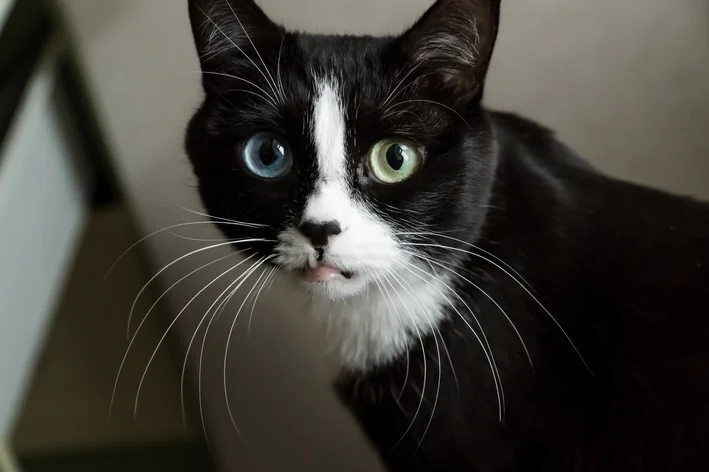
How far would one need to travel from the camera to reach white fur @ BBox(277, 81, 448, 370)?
0.55 m

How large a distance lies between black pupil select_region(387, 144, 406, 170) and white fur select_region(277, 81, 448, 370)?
38mm

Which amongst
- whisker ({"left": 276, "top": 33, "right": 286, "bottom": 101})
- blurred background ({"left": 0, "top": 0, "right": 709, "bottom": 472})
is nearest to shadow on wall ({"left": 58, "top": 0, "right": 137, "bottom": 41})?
blurred background ({"left": 0, "top": 0, "right": 709, "bottom": 472})

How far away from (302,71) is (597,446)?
1.37ft

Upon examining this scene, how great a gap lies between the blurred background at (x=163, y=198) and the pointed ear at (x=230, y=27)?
39 millimetres

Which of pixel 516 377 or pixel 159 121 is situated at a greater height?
pixel 159 121

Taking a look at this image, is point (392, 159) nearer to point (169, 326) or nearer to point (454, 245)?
point (454, 245)

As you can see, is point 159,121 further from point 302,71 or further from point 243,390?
point 243,390

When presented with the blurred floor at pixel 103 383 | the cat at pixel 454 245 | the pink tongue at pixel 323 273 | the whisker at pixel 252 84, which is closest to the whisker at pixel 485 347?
the cat at pixel 454 245

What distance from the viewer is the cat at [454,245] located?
22.4 inches

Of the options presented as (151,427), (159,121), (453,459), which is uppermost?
(159,121)

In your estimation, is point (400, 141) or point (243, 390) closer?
point (400, 141)

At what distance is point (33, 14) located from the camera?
2.33ft

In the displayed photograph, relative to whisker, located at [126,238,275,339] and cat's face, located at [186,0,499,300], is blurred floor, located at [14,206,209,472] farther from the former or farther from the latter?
cat's face, located at [186,0,499,300]

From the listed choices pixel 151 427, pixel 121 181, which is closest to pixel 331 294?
pixel 121 181
